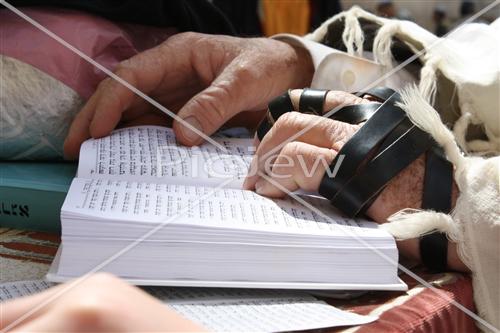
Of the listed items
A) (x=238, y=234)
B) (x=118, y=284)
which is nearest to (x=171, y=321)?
(x=118, y=284)

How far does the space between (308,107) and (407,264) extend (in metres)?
0.19

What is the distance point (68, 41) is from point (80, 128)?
12 centimetres

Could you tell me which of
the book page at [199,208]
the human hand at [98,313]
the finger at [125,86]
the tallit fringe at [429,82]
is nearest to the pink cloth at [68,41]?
the finger at [125,86]

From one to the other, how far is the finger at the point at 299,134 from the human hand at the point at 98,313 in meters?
0.31

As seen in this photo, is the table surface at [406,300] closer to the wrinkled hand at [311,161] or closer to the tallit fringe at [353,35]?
the wrinkled hand at [311,161]

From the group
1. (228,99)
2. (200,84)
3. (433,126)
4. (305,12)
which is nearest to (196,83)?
(200,84)

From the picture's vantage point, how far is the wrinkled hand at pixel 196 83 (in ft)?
2.28

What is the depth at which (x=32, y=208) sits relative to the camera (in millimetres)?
626

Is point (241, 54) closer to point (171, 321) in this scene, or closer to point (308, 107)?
point (308, 107)

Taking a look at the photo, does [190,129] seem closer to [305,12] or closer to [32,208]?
[32,208]

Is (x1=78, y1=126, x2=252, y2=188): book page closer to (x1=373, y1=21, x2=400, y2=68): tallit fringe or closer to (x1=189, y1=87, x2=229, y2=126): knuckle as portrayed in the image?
(x1=189, y1=87, x2=229, y2=126): knuckle

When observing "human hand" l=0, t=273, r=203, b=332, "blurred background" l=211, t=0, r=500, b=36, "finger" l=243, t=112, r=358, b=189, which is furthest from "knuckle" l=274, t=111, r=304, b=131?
"blurred background" l=211, t=0, r=500, b=36

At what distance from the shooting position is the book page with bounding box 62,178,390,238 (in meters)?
0.47

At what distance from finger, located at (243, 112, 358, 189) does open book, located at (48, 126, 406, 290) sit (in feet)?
0.20
